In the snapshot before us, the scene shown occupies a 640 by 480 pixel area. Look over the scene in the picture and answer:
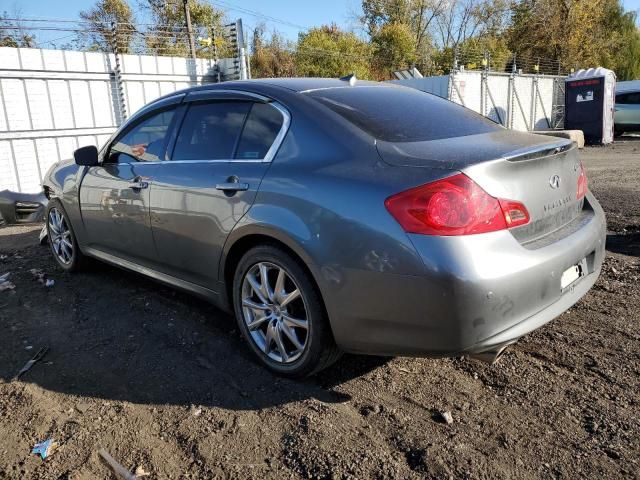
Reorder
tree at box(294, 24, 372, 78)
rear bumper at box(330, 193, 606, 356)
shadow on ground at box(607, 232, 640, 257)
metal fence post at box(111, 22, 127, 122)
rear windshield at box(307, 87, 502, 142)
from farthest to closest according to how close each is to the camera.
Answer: tree at box(294, 24, 372, 78) < metal fence post at box(111, 22, 127, 122) < shadow on ground at box(607, 232, 640, 257) < rear windshield at box(307, 87, 502, 142) < rear bumper at box(330, 193, 606, 356)

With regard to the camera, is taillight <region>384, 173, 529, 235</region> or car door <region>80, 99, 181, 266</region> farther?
car door <region>80, 99, 181, 266</region>

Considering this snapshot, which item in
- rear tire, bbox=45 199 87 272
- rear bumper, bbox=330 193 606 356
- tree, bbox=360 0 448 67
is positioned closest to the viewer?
rear bumper, bbox=330 193 606 356

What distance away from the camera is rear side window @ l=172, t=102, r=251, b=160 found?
3.34m

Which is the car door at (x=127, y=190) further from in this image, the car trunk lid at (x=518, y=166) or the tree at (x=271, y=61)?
the tree at (x=271, y=61)

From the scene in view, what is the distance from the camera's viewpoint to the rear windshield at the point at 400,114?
2.88 meters

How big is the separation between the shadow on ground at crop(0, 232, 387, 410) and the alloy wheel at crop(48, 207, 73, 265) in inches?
14.5

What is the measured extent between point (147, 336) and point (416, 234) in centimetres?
217

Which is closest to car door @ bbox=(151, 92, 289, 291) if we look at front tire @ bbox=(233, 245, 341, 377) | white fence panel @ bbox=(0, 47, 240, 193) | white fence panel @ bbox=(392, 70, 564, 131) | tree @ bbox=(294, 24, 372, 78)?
front tire @ bbox=(233, 245, 341, 377)

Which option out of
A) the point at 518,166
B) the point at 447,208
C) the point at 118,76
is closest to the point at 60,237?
the point at 447,208

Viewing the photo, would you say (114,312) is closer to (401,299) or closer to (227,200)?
(227,200)

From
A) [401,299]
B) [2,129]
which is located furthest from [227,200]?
[2,129]

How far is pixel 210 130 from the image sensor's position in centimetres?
352

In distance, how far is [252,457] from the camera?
241 cm

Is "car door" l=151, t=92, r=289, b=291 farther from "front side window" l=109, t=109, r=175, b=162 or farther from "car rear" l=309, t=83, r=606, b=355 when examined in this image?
"car rear" l=309, t=83, r=606, b=355
